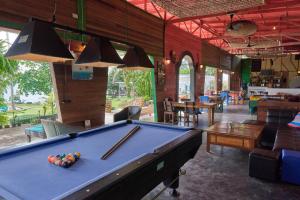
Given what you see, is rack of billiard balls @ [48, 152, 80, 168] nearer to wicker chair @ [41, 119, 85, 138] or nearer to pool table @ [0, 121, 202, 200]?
pool table @ [0, 121, 202, 200]

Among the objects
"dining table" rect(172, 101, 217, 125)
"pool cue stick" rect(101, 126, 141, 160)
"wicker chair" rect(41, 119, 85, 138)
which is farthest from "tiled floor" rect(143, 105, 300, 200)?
"dining table" rect(172, 101, 217, 125)

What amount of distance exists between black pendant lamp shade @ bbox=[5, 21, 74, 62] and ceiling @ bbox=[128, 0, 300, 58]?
2.73 m

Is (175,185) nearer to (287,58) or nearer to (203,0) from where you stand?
(203,0)

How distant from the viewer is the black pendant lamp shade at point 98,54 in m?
2.83

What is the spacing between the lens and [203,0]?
450 cm

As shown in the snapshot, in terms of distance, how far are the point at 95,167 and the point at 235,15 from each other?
8.88 m

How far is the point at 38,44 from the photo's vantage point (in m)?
2.20

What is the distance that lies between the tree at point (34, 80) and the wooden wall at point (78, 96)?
4.17m

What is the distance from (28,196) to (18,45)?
1.53m

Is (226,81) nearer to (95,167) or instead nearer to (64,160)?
(95,167)

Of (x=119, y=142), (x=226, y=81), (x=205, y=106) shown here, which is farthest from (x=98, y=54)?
(x=226, y=81)

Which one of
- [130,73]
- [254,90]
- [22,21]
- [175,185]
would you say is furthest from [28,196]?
[254,90]

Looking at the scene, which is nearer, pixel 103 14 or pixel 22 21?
pixel 22 21

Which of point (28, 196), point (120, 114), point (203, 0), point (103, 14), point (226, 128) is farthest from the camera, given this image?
point (120, 114)
